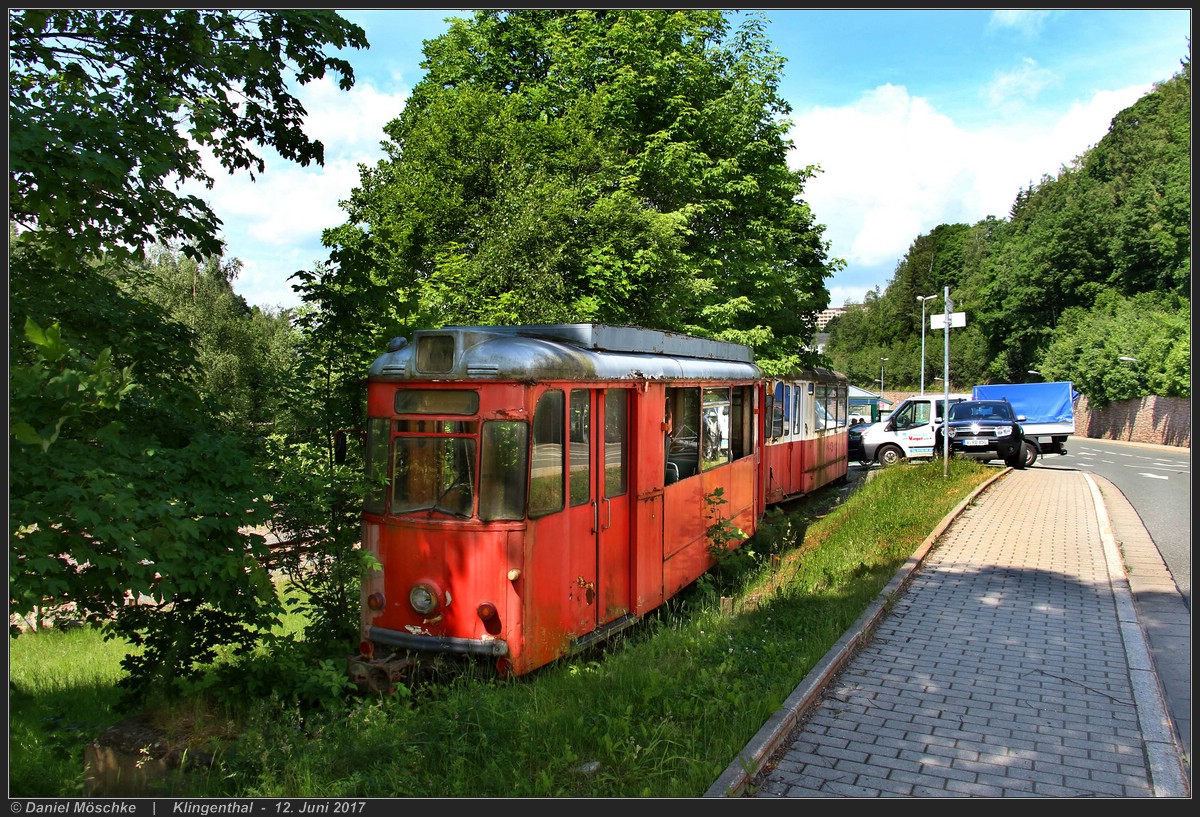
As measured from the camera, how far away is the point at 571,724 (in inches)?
206

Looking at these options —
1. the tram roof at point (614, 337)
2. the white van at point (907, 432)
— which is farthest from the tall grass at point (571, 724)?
the white van at point (907, 432)

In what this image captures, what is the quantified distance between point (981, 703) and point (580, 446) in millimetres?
3502

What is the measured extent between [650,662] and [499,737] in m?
1.78

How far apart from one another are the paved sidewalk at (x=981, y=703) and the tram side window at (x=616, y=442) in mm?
2332

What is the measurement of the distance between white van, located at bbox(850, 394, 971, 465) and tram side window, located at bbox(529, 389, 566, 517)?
19.3 meters

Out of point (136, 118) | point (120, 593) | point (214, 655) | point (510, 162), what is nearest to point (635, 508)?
point (214, 655)

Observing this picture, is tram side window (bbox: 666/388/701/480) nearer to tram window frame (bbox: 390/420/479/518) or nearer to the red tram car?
the red tram car

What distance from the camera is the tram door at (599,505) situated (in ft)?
23.4

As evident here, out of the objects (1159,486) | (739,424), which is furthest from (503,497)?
(1159,486)

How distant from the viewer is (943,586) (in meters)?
9.22

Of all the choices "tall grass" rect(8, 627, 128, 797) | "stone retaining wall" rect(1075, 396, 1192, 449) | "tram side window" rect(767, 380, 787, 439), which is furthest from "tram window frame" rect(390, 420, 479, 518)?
"stone retaining wall" rect(1075, 396, 1192, 449)

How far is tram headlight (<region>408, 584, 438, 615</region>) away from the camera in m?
6.60

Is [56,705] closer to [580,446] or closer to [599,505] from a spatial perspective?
[599,505]

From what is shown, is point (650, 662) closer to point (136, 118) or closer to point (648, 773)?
point (648, 773)
